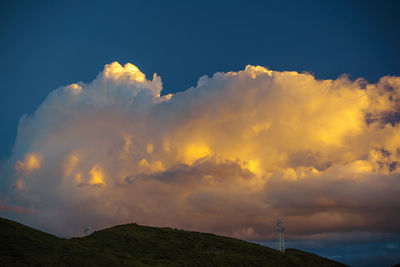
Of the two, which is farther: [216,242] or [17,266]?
[216,242]

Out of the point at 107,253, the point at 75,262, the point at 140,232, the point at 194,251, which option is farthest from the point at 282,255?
the point at 75,262

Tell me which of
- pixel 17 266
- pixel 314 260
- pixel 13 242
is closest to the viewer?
pixel 17 266

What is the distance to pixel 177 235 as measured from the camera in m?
134

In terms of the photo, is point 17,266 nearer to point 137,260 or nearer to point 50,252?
point 50,252

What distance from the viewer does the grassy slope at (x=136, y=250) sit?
81.8 metres

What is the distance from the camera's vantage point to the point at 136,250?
364ft

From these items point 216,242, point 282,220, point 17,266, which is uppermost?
point 282,220

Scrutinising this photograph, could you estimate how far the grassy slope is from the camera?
8181 cm

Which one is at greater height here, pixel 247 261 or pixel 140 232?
pixel 140 232

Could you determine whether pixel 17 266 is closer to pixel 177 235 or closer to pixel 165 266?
pixel 165 266

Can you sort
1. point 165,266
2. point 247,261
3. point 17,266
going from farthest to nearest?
point 247,261 < point 165,266 < point 17,266

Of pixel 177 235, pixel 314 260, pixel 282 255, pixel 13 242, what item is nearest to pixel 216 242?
pixel 177 235

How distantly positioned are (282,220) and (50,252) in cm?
8882

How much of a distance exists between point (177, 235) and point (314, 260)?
5153 centimetres
